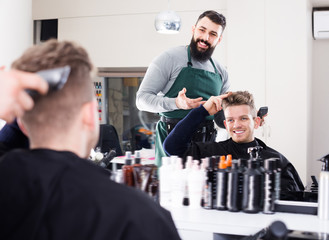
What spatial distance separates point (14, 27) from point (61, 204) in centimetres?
372

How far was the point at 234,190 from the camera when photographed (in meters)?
1.53

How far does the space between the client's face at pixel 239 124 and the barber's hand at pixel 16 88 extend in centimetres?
150

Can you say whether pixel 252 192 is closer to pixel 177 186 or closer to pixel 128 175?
pixel 177 186

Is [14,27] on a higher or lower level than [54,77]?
higher

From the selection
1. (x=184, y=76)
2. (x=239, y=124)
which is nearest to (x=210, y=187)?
(x=239, y=124)

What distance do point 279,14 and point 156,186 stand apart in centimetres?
233

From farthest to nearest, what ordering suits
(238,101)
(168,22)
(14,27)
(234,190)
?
(14,27) → (168,22) → (238,101) → (234,190)

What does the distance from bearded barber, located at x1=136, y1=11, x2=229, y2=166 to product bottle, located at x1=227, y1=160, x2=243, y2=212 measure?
2.40ft

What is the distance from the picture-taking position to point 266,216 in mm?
1476

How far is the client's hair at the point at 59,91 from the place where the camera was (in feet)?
2.80

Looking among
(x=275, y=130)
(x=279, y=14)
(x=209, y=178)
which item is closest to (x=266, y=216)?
(x=209, y=178)

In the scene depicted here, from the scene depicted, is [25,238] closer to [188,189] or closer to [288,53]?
[188,189]

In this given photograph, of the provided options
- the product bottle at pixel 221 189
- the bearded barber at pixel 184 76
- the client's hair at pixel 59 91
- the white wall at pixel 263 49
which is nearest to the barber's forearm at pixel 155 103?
the bearded barber at pixel 184 76

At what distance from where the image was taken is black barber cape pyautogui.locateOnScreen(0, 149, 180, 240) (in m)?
0.77
